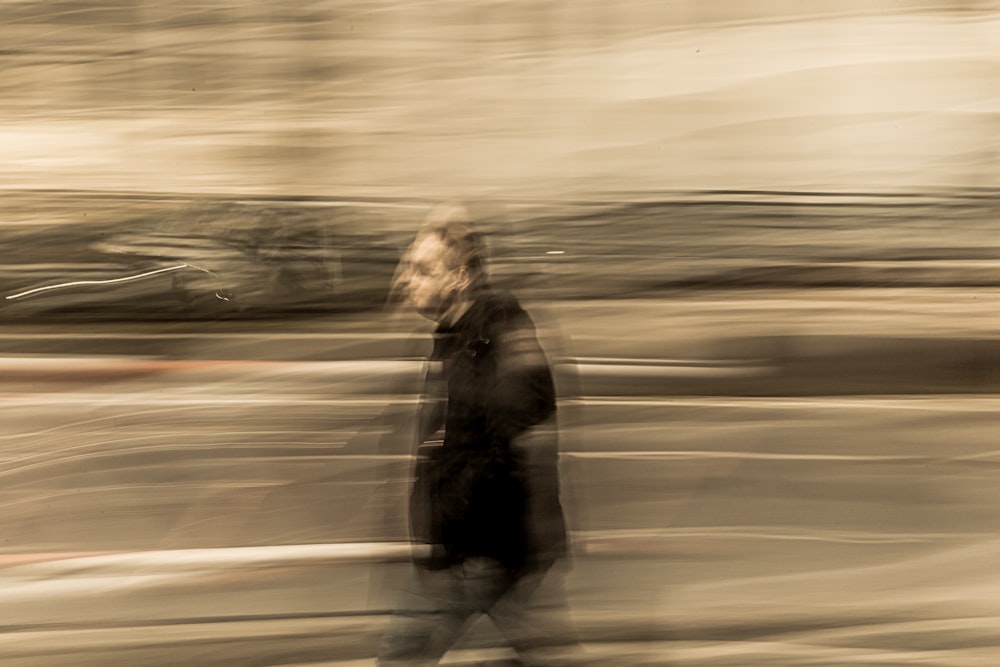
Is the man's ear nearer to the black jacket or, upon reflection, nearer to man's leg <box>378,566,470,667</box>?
the black jacket

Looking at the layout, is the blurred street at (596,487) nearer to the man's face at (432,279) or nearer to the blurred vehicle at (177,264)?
the blurred vehicle at (177,264)

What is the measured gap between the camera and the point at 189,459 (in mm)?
3051

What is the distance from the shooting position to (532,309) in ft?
10.0

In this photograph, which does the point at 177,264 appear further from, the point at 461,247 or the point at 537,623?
the point at 537,623

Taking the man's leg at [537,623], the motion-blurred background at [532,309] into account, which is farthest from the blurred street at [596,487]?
the man's leg at [537,623]

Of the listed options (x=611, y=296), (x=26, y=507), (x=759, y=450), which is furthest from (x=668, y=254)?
(x=26, y=507)

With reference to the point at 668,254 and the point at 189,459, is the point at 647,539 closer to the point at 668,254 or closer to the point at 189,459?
the point at 668,254

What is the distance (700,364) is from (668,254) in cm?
34

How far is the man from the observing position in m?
2.48

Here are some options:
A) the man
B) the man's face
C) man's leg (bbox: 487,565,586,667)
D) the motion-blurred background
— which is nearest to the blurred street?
the motion-blurred background

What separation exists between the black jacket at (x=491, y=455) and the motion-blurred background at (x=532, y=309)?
0.54 m

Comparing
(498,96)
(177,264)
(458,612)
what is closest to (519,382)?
(458,612)

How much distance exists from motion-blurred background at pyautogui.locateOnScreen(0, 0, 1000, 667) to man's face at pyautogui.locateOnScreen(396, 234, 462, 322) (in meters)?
0.31

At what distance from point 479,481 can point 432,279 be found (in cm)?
55
